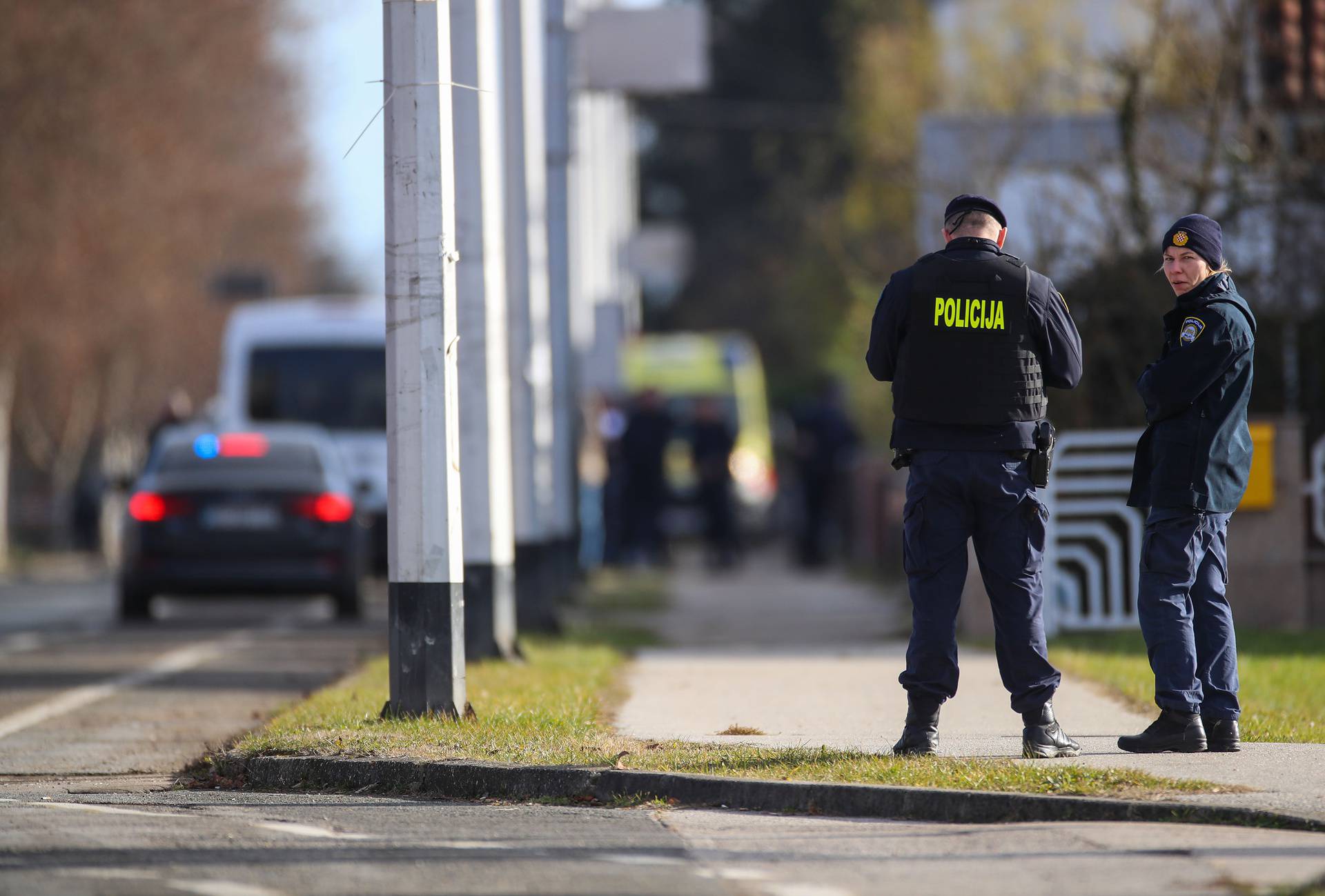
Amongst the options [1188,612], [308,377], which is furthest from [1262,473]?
[308,377]

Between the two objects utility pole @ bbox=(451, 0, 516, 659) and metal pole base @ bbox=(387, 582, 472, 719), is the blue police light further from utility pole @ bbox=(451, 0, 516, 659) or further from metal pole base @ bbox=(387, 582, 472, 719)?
metal pole base @ bbox=(387, 582, 472, 719)

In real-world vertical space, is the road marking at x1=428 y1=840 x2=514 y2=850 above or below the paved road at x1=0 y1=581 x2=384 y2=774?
above

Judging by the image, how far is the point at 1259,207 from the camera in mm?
14523

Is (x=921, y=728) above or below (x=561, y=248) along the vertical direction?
below

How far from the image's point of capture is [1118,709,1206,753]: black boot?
7.62m

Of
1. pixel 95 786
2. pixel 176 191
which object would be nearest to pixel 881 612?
pixel 95 786

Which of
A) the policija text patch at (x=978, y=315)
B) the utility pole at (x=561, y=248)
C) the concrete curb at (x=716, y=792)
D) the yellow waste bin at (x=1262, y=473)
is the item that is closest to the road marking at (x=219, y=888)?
the concrete curb at (x=716, y=792)

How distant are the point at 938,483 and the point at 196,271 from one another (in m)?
40.1

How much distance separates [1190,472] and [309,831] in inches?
130

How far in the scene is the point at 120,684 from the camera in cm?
1192

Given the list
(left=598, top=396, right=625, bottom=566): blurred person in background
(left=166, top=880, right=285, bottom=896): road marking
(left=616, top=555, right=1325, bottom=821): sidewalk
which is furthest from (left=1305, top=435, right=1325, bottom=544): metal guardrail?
(left=598, top=396, right=625, bottom=566): blurred person in background

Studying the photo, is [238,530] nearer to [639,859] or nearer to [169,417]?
[169,417]

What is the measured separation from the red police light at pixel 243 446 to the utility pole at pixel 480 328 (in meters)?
5.40

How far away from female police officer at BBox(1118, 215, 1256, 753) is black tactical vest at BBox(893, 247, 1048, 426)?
0.50 metres
